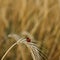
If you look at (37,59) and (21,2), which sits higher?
(21,2)

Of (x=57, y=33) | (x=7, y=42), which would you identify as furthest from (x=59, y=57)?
(x=7, y=42)

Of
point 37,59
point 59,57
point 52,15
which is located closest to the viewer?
point 37,59

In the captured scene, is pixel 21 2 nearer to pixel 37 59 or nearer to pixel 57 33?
pixel 57 33

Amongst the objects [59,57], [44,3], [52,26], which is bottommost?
[59,57]

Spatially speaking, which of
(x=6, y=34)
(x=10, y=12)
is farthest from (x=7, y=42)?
(x=10, y=12)

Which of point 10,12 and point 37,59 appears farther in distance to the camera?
point 10,12

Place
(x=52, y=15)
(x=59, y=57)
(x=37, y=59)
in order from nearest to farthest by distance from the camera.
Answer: (x=37, y=59), (x=59, y=57), (x=52, y=15)
